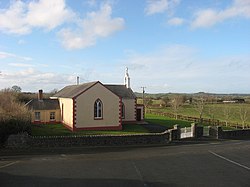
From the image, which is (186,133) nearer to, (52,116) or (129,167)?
(129,167)

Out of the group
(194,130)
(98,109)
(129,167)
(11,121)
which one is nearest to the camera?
(129,167)

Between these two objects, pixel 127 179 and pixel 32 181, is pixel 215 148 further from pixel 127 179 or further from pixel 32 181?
pixel 32 181

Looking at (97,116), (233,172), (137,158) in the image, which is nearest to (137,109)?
(97,116)

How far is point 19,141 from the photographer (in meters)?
23.8

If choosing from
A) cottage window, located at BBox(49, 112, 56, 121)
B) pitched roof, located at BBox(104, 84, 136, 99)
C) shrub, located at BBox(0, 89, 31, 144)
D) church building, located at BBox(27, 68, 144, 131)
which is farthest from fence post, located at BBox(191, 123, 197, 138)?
cottage window, located at BBox(49, 112, 56, 121)

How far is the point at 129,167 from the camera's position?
17125 mm

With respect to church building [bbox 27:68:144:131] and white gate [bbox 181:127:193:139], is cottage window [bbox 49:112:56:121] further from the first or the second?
white gate [bbox 181:127:193:139]

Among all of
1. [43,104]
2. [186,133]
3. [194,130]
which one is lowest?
[186,133]

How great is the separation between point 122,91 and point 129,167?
91.5 ft

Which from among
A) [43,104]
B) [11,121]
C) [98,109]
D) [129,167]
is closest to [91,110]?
[98,109]

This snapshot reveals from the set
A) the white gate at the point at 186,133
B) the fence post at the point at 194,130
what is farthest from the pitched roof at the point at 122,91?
the fence post at the point at 194,130

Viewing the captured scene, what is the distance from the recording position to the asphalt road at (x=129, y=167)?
13.9 m

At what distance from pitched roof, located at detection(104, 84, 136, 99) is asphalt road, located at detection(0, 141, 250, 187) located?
19.7 m

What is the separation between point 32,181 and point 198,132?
2097cm
